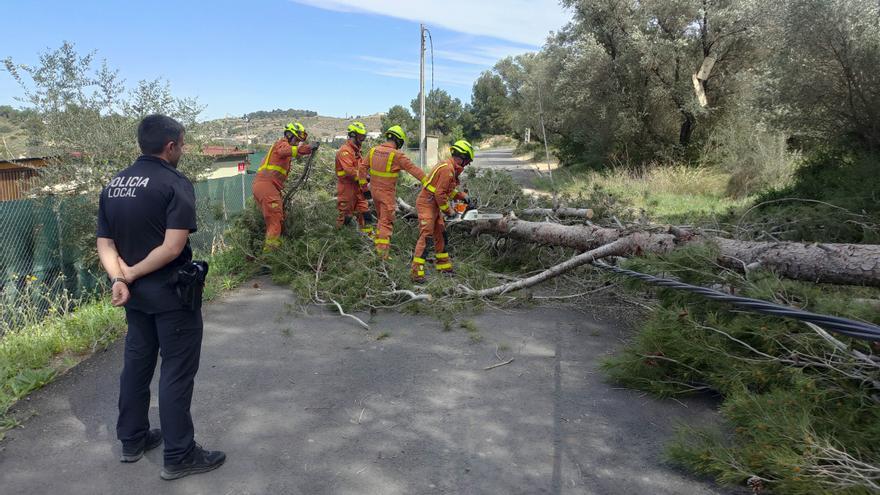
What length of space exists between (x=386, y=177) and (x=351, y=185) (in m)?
1.01

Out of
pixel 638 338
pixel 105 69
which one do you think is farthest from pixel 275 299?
pixel 105 69

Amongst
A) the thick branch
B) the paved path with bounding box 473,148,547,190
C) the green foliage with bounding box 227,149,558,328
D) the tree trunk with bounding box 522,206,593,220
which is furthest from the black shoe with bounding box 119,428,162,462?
the paved path with bounding box 473,148,547,190

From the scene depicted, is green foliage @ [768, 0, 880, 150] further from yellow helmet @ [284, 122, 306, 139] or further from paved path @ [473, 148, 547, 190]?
yellow helmet @ [284, 122, 306, 139]

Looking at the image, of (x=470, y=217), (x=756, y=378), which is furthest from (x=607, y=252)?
(x=756, y=378)

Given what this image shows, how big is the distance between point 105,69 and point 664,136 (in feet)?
57.5

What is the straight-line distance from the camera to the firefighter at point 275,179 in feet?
24.3

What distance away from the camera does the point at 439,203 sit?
669 cm

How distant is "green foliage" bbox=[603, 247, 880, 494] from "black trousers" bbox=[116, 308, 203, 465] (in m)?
2.55

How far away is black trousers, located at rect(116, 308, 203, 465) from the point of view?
9.47ft

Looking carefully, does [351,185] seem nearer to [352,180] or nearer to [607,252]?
Result: [352,180]

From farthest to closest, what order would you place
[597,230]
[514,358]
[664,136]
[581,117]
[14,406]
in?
[581,117] < [664,136] < [597,230] < [514,358] < [14,406]

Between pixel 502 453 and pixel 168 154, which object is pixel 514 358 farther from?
pixel 168 154

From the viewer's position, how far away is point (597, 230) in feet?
19.9

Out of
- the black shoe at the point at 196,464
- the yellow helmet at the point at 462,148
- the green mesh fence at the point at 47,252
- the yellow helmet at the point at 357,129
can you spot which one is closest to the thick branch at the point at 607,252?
the yellow helmet at the point at 462,148
